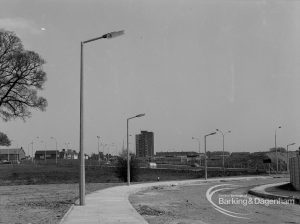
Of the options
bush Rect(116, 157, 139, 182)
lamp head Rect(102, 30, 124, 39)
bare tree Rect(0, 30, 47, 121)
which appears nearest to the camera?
lamp head Rect(102, 30, 124, 39)

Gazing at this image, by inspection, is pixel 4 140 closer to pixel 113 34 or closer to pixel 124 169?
pixel 113 34

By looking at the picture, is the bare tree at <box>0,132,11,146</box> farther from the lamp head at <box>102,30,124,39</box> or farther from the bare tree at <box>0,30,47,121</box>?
the lamp head at <box>102,30,124,39</box>

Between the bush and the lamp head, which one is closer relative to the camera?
the lamp head

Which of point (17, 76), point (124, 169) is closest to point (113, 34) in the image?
point (17, 76)

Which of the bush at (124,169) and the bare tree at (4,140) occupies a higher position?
the bare tree at (4,140)

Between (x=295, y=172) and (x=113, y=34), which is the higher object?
(x=113, y=34)

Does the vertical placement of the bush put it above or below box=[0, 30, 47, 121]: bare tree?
below

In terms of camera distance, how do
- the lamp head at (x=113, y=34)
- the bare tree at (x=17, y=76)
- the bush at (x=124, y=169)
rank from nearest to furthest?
the lamp head at (x=113, y=34), the bare tree at (x=17, y=76), the bush at (x=124, y=169)

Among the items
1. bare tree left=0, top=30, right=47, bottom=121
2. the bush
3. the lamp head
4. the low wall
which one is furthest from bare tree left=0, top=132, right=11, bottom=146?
the bush

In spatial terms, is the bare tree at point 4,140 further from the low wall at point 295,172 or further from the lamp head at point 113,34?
the low wall at point 295,172

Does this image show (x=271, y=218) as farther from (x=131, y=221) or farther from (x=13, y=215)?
(x=13, y=215)

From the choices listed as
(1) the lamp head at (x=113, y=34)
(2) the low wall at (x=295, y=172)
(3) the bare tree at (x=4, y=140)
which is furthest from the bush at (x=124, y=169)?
(1) the lamp head at (x=113, y=34)

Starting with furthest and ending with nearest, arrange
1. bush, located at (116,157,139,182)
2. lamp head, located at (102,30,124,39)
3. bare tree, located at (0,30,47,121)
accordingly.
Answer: bush, located at (116,157,139,182)
bare tree, located at (0,30,47,121)
lamp head, located at (102,30,124,39)

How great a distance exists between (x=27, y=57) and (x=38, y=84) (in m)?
2.49
